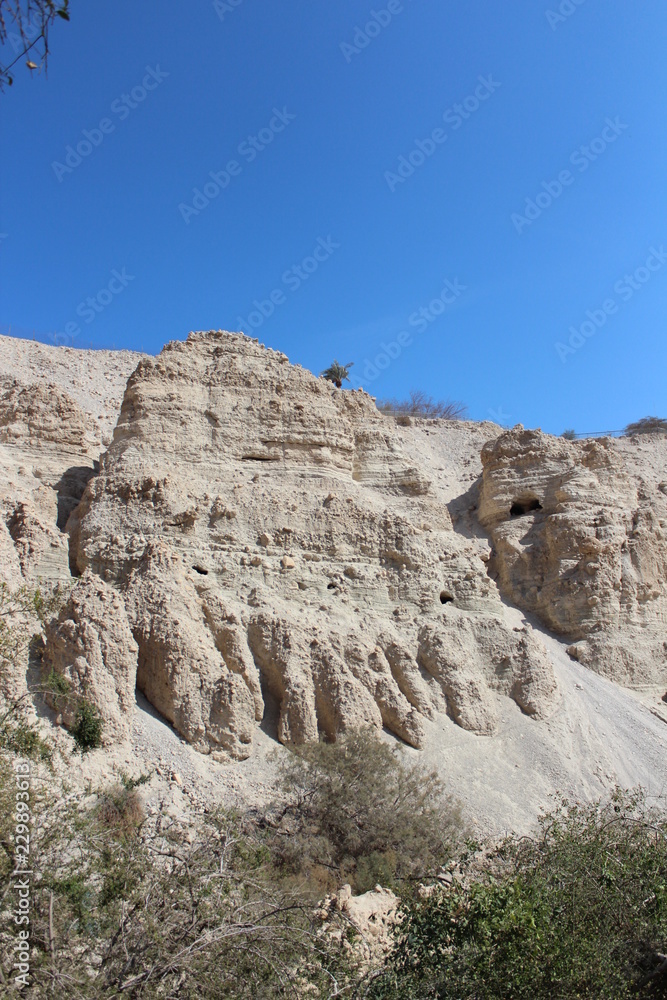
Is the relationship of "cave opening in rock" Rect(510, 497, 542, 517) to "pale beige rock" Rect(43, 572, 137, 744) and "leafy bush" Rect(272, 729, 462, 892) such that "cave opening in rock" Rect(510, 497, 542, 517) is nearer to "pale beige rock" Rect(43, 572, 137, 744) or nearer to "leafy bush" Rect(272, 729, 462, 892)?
"leafy bush" Rect(272, 729, 462, 892)

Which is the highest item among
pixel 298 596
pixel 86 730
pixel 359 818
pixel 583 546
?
pixel 583 546

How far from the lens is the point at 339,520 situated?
18.7 m

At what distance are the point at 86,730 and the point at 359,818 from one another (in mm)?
4768

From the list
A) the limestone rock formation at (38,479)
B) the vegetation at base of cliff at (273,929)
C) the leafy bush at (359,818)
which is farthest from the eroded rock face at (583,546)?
the vegetation at base of cliff at (273,929)

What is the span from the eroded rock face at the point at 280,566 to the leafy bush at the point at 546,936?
20.4ft

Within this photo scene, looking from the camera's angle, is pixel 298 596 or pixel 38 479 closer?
pixel 298 596

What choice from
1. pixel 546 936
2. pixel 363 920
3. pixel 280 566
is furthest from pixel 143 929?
pixel 280 566

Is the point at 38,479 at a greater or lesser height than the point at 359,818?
greater

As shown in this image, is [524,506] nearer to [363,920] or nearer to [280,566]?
[280,566]

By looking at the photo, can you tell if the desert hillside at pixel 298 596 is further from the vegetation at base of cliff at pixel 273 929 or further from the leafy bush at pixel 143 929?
the leafy bush at pixel 143 929

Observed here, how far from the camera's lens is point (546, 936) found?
7676 millimetres

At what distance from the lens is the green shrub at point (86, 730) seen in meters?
12.2

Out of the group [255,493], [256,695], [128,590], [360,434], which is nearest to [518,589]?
[360,434]

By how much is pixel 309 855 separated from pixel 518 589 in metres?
14.5
